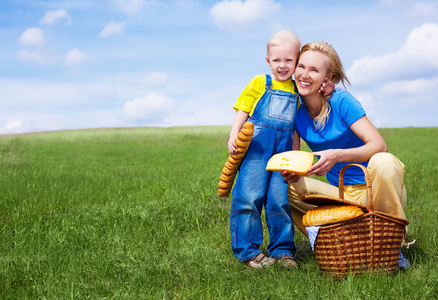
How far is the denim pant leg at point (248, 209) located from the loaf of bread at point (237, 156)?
8 centimetres

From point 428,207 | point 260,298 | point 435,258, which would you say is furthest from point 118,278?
point 428,207

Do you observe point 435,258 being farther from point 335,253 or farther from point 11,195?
point 11,195

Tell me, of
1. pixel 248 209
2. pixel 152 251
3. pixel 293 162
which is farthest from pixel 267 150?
pixel 152 251

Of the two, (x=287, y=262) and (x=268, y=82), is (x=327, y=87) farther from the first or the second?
(x=287, y=262)

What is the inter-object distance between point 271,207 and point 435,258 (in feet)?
4.86

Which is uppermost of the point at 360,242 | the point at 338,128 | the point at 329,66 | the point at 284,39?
the point at 284,39

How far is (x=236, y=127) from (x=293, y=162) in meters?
0.60

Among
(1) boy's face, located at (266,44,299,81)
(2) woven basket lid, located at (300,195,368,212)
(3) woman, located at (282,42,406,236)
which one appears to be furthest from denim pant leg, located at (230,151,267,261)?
(1) boy's face, located at (266,44,299,81)

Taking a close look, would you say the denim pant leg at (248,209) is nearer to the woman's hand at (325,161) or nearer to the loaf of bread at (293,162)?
the loaf of bread at (293,162)

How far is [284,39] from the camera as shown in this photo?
324 cm

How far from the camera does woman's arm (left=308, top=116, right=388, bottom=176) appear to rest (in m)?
2.98

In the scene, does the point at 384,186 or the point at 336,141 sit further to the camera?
the point at 336,141

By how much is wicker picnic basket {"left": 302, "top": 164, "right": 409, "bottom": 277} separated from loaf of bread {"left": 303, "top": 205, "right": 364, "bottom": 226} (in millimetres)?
35

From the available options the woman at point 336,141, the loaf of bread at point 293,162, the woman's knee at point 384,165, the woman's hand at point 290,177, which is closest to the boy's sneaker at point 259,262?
the woman at point 336,141
